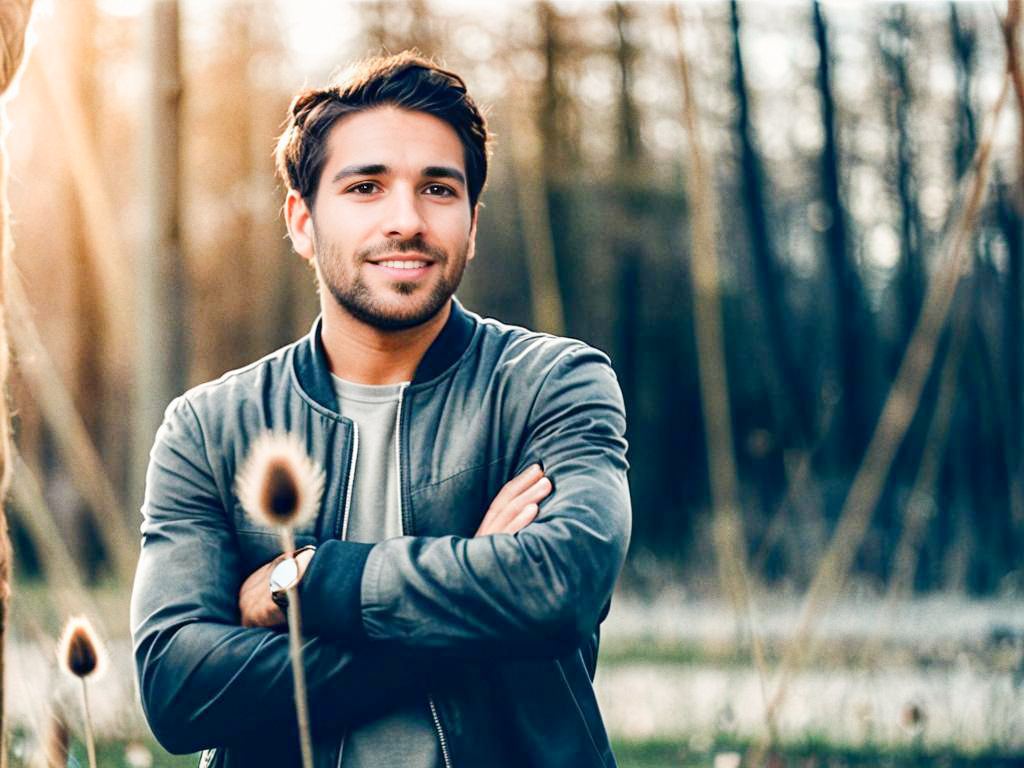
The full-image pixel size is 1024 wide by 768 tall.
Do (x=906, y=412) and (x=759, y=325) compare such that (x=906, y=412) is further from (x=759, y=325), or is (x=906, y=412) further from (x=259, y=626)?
(x=759, y=325)

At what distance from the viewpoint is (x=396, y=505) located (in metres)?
2.00

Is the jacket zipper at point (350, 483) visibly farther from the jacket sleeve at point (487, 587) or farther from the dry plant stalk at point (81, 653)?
the dry plant stalk at point (81, 653)

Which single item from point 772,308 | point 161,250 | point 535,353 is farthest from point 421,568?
point 772,308

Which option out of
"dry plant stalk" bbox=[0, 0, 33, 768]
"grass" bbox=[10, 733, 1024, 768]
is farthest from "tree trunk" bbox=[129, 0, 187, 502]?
"dry plant stalk" bbox=[0, 0, 33, 768]

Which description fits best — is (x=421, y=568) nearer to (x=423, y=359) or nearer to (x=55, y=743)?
(x=423, y=359)

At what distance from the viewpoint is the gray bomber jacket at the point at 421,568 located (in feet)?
5.92

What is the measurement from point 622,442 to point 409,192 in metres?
0.49

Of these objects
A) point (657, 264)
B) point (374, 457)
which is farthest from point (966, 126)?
point (374, 457)

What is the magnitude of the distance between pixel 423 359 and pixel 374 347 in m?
0.08

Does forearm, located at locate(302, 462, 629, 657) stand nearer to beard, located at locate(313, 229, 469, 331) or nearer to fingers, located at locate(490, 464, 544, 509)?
fingers, located at locate(490, 464, 544, 509)

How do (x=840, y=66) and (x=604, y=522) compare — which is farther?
(x=840, y=66)

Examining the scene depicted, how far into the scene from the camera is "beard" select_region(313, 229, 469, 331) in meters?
2.00

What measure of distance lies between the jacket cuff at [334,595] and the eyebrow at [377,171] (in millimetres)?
574

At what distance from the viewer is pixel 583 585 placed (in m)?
1.82
